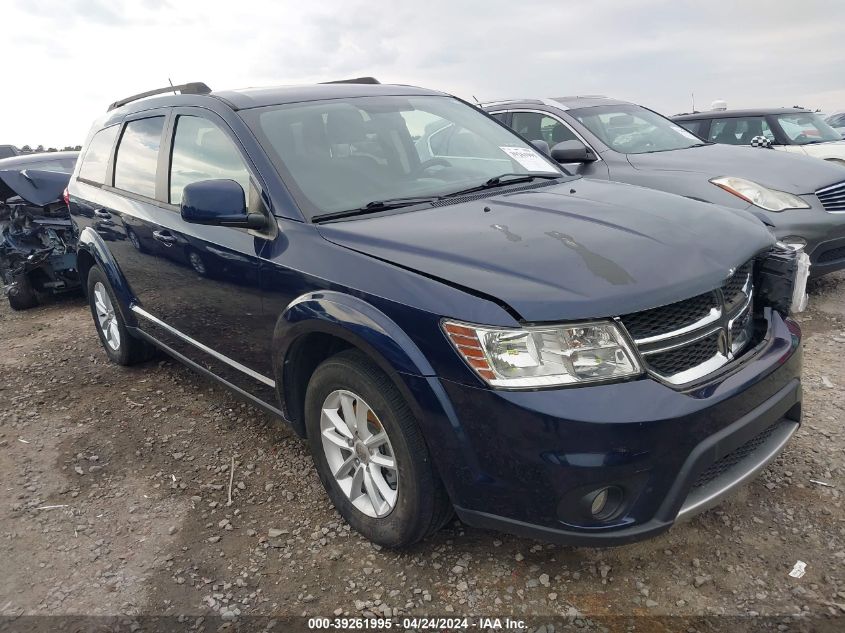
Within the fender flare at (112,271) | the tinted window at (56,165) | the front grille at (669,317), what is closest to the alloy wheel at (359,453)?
the front grille at (669,317)

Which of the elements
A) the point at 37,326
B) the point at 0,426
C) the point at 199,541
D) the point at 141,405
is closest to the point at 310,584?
the point at 199,541

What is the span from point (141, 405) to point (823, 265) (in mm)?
5059

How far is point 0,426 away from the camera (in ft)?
13.6

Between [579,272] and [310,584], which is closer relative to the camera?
[579,272]

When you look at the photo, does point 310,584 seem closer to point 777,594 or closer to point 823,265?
point 777,594

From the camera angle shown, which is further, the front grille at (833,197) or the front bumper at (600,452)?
the front grille at (833,197)

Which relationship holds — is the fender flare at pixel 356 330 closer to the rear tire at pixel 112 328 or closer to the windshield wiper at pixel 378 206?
the windshield wiper at pixel 378 206

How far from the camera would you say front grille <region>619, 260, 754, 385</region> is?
1999 mm

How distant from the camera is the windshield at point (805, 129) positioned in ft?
26.2

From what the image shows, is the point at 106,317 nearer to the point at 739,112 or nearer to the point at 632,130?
the point at 632,130

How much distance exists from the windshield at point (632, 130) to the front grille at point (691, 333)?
3708mm

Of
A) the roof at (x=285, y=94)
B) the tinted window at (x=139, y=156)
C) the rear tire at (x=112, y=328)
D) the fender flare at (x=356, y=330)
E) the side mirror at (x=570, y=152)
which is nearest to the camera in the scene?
the fender flare at (x=356, y=330)

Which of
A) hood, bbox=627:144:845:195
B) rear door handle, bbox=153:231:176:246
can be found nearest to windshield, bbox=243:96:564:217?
rear door handle, bbox=153:231:176:246

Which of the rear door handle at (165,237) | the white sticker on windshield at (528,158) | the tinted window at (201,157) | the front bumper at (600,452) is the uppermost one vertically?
the tinted window at (201,157)
